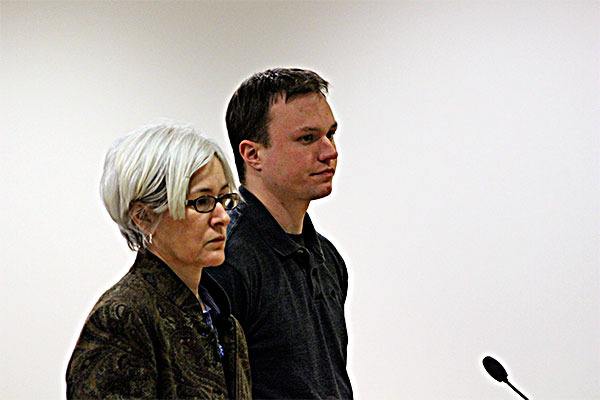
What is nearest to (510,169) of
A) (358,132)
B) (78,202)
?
(358,132)

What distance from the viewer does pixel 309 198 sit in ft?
6.05

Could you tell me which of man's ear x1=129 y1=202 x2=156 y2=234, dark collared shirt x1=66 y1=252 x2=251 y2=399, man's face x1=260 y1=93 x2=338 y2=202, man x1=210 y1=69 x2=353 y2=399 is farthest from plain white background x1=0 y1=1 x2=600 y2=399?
man's ear x1=129 y1=202 x2=156 y2=234

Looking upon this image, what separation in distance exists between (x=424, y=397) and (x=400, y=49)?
1.23m

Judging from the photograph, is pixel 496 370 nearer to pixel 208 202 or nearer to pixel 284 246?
pixel 284 246

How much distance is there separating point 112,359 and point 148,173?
Answer: 0.86ft

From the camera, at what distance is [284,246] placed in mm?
1801

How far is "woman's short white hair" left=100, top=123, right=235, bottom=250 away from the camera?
1331 millimetres

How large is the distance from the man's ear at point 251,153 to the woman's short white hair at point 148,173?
0.47m

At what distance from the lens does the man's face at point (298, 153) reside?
1823 millimetres

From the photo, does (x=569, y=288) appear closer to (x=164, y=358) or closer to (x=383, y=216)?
(x=383, y=216)

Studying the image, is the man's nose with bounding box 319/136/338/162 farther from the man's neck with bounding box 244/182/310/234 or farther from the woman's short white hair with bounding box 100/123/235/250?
the woman's short white hair with bounding box 100/123/235/250

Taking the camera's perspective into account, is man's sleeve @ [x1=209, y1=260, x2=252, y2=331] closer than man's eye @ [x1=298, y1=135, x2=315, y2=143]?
Yes

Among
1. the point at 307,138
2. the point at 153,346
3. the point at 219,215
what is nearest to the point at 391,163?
the point at 307,138

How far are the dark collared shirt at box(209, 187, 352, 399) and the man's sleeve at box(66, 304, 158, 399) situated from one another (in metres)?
0.39
